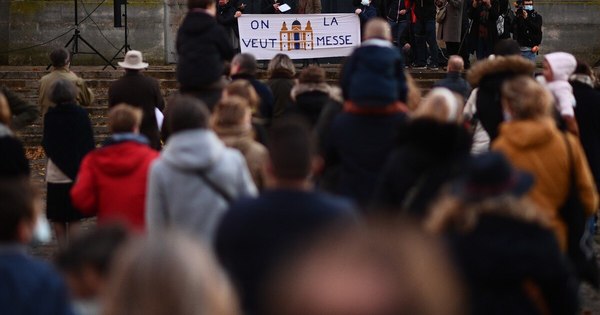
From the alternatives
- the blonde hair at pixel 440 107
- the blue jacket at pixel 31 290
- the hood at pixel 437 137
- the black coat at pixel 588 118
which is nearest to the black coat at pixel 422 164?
the hood at pixel 437 137

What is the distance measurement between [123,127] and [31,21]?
51.9 feet

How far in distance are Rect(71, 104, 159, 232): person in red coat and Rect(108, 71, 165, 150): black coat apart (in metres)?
3.21

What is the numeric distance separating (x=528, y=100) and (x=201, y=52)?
12.8 feet

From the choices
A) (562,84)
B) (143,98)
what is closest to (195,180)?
(562,84)

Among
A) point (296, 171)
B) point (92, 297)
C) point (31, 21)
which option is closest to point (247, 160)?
point (296, 171)

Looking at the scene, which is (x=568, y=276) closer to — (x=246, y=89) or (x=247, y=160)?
(x=247, y=160)

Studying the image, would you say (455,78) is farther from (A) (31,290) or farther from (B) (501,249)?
(A) (31,290)

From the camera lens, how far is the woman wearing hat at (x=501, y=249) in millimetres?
5035

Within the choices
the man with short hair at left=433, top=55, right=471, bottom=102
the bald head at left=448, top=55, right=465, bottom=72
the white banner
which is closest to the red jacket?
the man with short hair at left=433, top=55, right=471, bottom=102

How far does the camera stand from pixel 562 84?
10047 millimetres

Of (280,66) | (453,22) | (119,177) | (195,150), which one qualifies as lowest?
(119,177)

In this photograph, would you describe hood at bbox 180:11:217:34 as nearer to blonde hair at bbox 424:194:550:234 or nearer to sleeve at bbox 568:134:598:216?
sleeve at bbox 568:134:598:216

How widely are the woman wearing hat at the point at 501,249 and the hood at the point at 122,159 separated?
3.16 m

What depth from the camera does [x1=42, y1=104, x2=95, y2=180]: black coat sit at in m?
10.8
